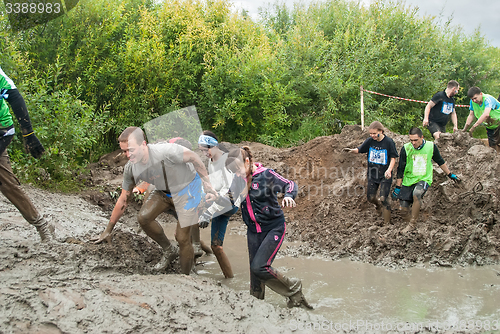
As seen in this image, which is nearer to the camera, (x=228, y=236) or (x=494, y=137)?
(x=228, y=236)

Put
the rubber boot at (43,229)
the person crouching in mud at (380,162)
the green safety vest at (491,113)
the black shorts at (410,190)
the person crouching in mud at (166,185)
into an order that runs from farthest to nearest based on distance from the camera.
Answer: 1. the green safety vest at (491,113)
2. the person crouching in mud at (380,162)
3. the black shorts at (410,190)
4. the person crouching in mud at (166,185)
5. the rubber boot at (43,229)

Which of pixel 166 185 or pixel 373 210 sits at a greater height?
pixel 166 185

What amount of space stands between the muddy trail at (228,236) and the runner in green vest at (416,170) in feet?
1.38

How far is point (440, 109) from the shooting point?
8469 mm

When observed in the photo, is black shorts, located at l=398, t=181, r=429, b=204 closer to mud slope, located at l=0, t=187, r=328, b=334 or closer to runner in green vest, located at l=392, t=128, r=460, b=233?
runner in green vest, located at l=392, t=128, r=460, b=233

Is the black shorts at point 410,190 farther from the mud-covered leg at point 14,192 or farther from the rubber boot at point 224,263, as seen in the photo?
the mud-covered leg at point 14,192

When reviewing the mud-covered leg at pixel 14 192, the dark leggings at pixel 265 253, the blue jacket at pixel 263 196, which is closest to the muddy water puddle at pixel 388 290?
the dark leggings at pixel 265 253

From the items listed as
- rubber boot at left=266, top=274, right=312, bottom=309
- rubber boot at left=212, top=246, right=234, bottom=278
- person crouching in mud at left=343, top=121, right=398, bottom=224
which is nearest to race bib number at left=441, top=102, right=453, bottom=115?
person crouching in mud at left=343, top=121, right=398, bottom=224

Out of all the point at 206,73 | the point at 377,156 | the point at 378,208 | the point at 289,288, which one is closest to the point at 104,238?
the point at 289,288

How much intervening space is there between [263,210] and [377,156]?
3.46 metres

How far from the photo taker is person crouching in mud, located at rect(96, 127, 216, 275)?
4438 mm

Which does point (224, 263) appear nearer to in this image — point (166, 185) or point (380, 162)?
point (166, 185)

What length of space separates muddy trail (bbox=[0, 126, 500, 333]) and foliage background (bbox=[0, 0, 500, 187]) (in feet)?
4.94

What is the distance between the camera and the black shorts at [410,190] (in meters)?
6.34
